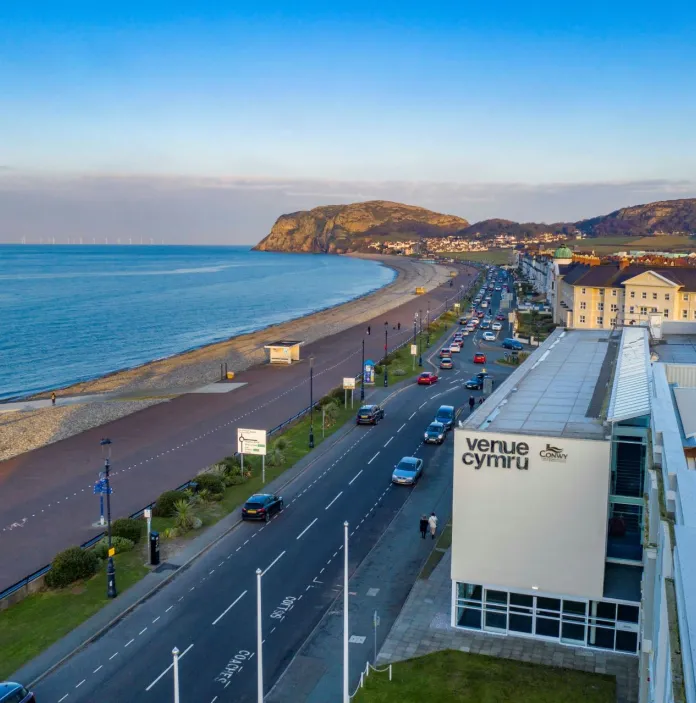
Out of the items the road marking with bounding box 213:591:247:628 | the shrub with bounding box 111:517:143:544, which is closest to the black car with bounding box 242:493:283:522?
the shrub with bounding box 111:517:143:544

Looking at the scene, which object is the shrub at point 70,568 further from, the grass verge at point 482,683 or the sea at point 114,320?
the sea at point 114,320

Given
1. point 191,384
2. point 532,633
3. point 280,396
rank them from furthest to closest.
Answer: point 191,384
point 280,396
point 532,633

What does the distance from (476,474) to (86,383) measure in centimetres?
5471

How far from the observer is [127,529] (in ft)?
93.2

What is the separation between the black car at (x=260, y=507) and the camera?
30.6 meters

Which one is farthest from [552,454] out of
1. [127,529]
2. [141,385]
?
[141,385]

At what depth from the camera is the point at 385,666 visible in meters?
20.0

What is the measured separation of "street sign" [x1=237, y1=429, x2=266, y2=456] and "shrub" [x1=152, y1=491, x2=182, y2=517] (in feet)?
16.3

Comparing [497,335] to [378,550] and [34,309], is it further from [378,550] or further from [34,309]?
[34,309]

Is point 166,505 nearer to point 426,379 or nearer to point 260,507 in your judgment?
point 260,507

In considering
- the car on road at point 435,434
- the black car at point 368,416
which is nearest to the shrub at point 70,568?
the car on road at point 435,434

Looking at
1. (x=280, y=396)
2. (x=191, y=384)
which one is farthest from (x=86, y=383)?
(x=280, y=396)

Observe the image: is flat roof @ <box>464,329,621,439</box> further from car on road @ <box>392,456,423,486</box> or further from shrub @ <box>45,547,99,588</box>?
shrub @ <box>45,547,99,588</box>

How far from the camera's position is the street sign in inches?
1411
